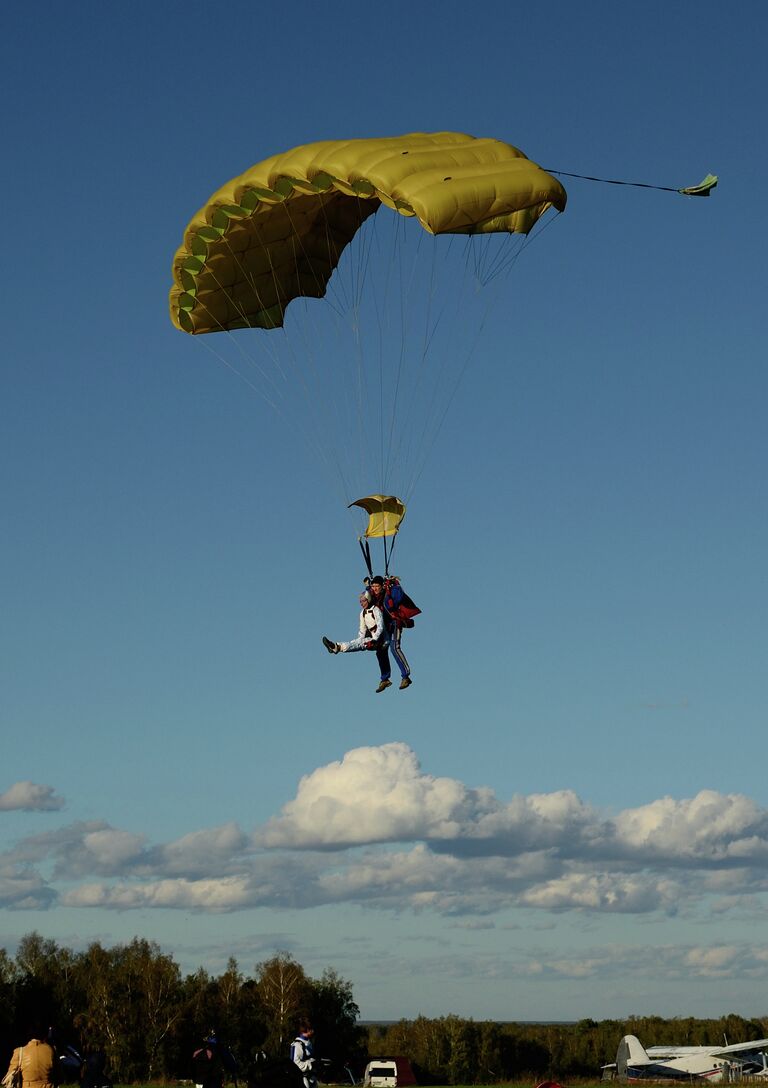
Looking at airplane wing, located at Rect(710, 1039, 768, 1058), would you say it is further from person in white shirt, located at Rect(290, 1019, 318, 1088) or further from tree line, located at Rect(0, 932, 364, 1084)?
person in white shirt, located at Rect(290, 1019, 318, 1088)

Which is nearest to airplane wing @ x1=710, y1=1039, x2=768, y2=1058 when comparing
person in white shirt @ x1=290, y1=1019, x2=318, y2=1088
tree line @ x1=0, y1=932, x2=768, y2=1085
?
tree line @ x1=0, y1=932, x2=768, y2=1085

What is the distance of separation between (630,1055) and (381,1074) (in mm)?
16553

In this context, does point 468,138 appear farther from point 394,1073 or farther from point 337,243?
point 394,1073

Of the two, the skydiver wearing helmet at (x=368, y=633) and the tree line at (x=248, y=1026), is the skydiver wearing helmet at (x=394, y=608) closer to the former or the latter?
the skydiver wearing helmet at (x=368, y=633)

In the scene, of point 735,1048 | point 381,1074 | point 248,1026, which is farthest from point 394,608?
point 248,1026

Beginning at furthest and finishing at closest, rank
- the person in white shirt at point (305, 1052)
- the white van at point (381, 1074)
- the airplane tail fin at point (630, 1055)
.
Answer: the white van at point (381, 1074) < the airplane tail fin at point (630, 1055) < the person in white shirt at point (305, 1052)

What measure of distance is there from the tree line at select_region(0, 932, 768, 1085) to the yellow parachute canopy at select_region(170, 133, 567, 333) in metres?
37.5

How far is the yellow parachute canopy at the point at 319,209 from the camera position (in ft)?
63.9

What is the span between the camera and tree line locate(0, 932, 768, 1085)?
2603 inches

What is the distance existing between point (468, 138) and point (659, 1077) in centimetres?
4255

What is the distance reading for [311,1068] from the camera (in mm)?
15617

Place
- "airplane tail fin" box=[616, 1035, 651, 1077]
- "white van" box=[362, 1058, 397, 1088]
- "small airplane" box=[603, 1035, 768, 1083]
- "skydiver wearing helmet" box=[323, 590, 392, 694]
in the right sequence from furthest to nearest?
"white van" box=[362, 1058, 397, 1088] → "airplane tail fin" box=[616, 1035, 651, 1077] → "small airplane" box=[603, 1035, 768, 1083] → "skydiver wearing helmet" box=[323, 590, 392, 694]

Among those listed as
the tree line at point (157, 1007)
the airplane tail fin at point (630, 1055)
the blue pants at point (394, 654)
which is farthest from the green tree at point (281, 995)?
the blue pants at point (394, 654)

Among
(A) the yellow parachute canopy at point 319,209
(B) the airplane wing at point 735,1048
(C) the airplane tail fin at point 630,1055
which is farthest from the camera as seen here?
(C) the airplane tail fin at point 630,1055
